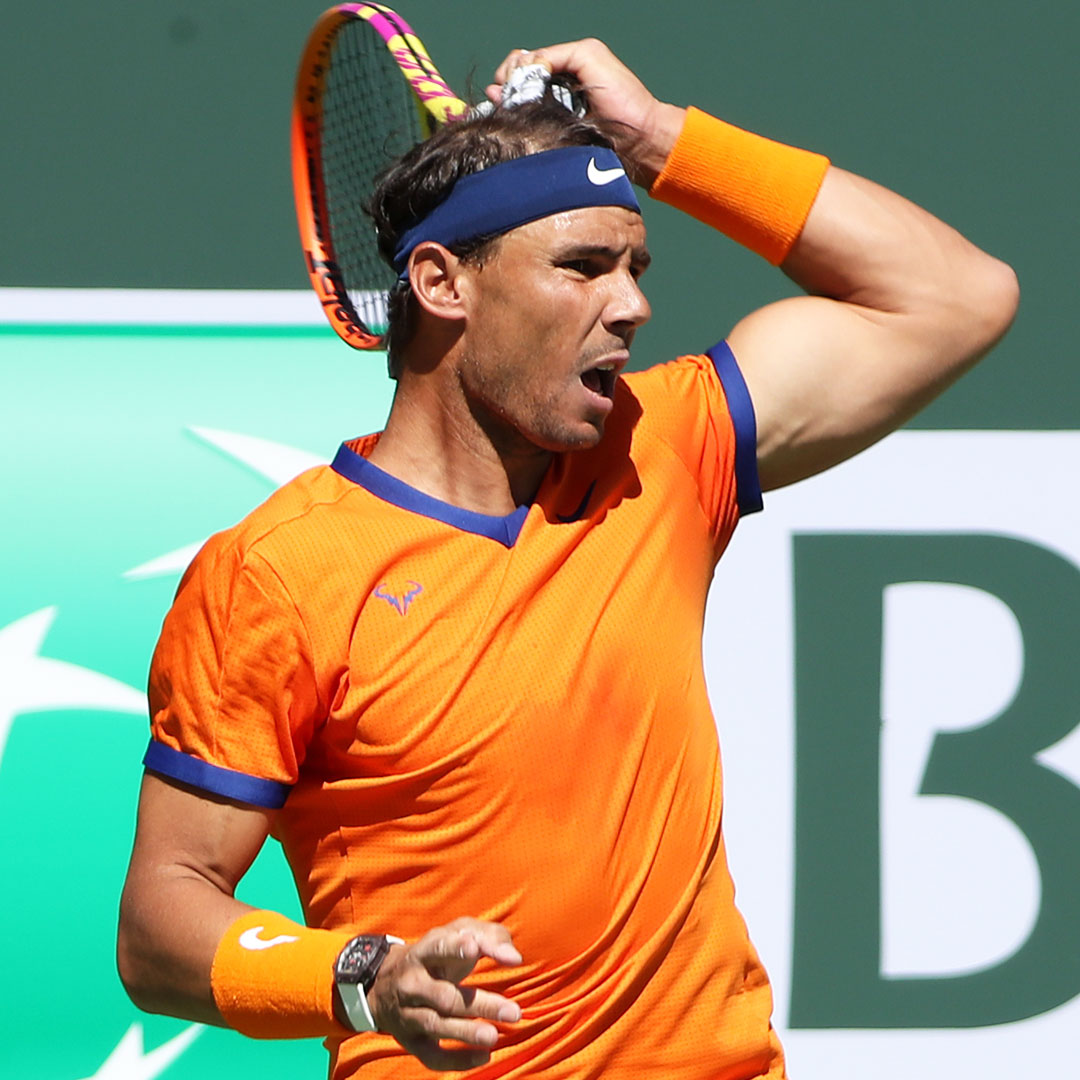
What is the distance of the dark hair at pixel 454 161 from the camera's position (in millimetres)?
2434

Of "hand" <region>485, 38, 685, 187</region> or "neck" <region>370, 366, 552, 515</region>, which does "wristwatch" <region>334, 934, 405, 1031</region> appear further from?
"hand" <region>485, 38, 685, 187</region>

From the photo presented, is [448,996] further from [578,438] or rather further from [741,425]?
[741,425]

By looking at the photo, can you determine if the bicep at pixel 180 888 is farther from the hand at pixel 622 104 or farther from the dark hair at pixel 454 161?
the hand at pixel 622 104

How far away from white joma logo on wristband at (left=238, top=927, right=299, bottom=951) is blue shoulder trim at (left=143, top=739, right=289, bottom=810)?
171mm

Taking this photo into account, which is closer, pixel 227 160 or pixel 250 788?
pixel 250 788

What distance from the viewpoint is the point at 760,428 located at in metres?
2.55

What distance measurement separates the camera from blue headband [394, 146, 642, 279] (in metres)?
2.36

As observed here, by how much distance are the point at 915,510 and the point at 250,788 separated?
7.42 feet

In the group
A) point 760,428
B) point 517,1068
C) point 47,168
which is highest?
point 47,168

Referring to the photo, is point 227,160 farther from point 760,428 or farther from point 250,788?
point 250,788

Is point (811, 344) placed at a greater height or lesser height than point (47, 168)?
lesser

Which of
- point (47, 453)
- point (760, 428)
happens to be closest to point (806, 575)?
point (760, 428)

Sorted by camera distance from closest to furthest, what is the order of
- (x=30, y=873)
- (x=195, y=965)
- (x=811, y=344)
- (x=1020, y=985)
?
(x=195, y=965), (x=811, y=344), (x=30, y=873), (x=1020, y=985)

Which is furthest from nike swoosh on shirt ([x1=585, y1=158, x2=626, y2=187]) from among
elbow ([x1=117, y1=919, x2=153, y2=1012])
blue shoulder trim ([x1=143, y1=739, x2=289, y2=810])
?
elbow ([x1=117, y1=919, x2=153, y2=1012])
